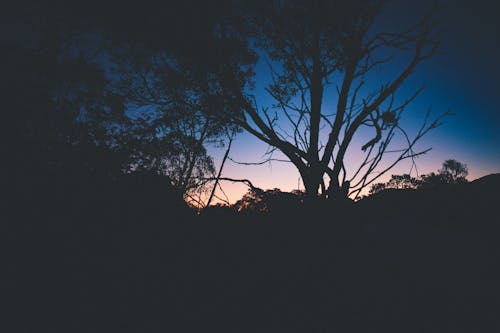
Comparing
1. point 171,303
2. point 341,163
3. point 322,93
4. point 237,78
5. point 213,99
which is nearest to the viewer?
point 171,303

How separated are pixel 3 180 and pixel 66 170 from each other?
2.39 m

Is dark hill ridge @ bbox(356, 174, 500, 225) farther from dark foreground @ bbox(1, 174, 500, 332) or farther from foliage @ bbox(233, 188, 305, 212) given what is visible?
foliage @ bbox(233, 188, 305, 212)

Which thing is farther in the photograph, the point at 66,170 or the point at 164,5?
the point at 66,170

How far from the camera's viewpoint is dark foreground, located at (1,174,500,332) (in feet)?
6.25

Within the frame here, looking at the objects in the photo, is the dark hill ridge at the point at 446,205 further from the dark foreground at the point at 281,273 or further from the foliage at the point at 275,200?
the foliage at the point at 275,200

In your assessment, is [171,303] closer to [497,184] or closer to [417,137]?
[417,137]

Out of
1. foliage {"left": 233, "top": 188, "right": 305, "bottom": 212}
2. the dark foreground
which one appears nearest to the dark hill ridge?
the dark foreground

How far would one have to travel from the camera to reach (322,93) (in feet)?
17.1

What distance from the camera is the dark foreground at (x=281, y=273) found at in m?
1.91

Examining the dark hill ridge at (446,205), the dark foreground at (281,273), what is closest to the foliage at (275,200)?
the dark foreground at (281,273)

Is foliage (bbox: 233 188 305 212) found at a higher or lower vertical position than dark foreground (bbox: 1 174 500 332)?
higher

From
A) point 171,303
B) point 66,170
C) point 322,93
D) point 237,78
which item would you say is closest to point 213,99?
point 237,78

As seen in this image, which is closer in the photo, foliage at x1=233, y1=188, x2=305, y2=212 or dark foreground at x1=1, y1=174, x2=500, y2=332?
dark foreground at x1=1, y1=174, x2=500, y2=332

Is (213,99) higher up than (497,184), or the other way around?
(213,99)
